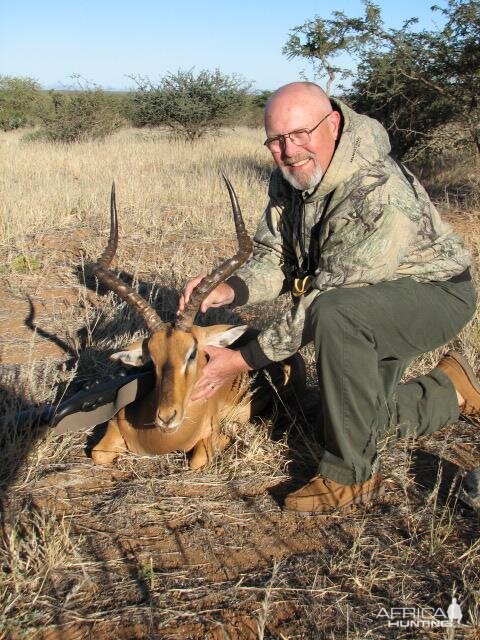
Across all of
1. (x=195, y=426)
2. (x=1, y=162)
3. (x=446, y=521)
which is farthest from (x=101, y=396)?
(x=1, y=162)

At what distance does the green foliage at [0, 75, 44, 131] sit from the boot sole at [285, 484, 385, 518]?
94.0 feet

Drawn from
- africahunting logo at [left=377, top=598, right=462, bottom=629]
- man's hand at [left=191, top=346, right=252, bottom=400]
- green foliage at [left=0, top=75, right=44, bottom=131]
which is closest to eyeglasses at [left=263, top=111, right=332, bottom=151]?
man's hand at [left=191, top=346, right=252, bottom=400]

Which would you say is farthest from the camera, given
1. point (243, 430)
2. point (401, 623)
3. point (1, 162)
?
point (1, 162)

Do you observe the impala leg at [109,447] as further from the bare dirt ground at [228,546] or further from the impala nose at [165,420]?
the impala nose at [165,420]

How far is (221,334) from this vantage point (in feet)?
14.4

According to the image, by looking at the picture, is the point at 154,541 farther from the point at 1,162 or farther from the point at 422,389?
the point at 1,162

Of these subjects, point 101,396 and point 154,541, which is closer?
point 154,541

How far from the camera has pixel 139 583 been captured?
3.05 m

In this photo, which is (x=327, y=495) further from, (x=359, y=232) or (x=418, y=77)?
(x=418, y=77)

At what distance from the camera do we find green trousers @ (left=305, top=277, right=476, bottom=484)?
142 inches

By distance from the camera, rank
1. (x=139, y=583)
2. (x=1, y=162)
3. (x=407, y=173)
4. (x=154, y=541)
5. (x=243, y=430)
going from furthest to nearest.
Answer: (x=1, y=162) → (x=243, y=430) → (x=407, y=173) → (x=154, y=541) → (x=139, y=583)

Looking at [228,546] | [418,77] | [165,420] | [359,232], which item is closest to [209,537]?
[228,546]

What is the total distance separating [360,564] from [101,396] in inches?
82.6

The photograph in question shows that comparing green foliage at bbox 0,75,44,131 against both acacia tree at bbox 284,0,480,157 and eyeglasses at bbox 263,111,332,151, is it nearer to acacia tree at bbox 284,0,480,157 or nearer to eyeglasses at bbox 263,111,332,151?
acacia tree at bbox 284,0,480,157
